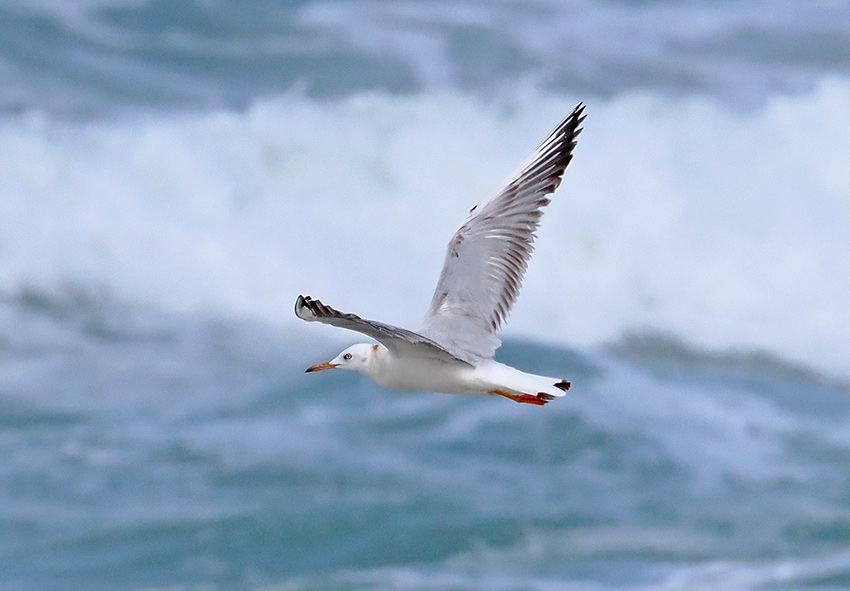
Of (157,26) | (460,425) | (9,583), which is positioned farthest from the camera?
(157,26)

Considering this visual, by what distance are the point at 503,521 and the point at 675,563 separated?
106 inches

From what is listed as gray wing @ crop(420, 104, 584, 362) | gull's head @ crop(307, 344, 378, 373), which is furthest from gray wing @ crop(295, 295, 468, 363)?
gray wing @ crop(420, 104, 584, 362)

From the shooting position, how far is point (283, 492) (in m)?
21.2

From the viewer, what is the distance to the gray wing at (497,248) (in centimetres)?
663

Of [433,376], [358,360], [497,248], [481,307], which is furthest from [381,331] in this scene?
[497,248]

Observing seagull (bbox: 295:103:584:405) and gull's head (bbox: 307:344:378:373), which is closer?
seagull (bbox: 295:103:584:405)

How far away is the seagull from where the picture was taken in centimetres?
593

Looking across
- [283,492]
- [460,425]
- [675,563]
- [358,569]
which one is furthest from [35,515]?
[675,563]

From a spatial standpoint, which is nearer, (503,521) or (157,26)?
(503,521)

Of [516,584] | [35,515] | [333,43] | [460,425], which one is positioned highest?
[333,43]

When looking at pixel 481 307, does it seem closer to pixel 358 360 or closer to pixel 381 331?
pixel 358 360

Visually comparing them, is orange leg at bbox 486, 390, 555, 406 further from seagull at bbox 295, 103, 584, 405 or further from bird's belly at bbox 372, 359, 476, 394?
bird's belly at bbox 372, 359, 476, 394

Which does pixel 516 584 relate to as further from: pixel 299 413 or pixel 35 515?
pixel 35 515

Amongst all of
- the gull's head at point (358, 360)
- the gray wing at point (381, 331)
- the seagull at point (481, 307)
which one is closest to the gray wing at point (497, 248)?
the seagull at point (481, 307)
